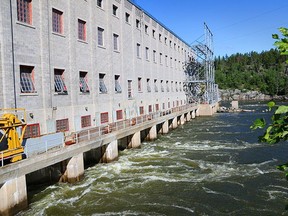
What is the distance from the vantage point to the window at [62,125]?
22.1 meters

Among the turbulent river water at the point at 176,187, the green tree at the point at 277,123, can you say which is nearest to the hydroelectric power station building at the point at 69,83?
the turbulent river water at the point at 176,187

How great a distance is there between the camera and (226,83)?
596ft

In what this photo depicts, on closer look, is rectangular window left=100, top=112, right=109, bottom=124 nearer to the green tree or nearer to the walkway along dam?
the walkway along dam

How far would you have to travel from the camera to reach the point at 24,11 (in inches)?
752

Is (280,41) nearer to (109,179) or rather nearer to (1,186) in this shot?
(1,186)

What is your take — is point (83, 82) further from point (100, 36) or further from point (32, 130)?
point (32, 130)

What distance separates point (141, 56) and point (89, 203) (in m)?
28.3

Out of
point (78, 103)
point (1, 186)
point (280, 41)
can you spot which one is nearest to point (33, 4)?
point (78, 103)

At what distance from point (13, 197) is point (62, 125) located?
31.6ft

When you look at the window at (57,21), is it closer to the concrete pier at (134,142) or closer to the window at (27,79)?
the window at (27,79)

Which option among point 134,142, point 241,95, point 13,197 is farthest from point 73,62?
point 241,95

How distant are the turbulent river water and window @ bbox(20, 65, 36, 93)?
6.35 metres

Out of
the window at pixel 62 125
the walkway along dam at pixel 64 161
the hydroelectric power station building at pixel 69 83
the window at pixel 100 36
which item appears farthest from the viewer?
the window at pixel 100 36

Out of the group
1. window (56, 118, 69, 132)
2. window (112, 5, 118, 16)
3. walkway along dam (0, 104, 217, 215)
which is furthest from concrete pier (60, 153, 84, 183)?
window (112, 5, 118, 16)
